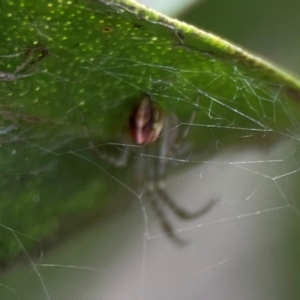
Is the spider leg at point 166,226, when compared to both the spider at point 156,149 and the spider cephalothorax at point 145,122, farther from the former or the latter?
the spider cephalothorax at point 145,122

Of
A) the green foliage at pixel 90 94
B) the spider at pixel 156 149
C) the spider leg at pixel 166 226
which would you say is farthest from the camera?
the spider leg at pixel 166 226

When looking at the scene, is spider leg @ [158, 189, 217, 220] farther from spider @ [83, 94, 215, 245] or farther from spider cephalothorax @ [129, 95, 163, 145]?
spider cephalothorax @ [129, 95, 163, 145]

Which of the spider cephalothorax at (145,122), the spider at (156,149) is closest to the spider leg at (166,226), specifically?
the spider at (156,149)


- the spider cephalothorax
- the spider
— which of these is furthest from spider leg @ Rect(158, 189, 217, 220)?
the spider cephalothorax

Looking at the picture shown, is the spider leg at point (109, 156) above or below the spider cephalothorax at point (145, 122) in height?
below

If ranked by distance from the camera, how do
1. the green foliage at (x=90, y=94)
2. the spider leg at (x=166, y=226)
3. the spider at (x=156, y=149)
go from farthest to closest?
the spider leg at (x=166, y=226), the spider at (x=156, y=149), the green foliage at (x=90, y=94)

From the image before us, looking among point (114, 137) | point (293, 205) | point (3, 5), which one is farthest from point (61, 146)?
point (293, 205)

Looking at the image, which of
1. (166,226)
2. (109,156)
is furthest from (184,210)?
(109,156)

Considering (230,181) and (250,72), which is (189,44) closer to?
(250,72)

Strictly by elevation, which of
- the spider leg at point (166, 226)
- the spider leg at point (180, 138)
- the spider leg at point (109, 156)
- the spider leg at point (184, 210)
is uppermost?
the spider leg at point (180, 138)
